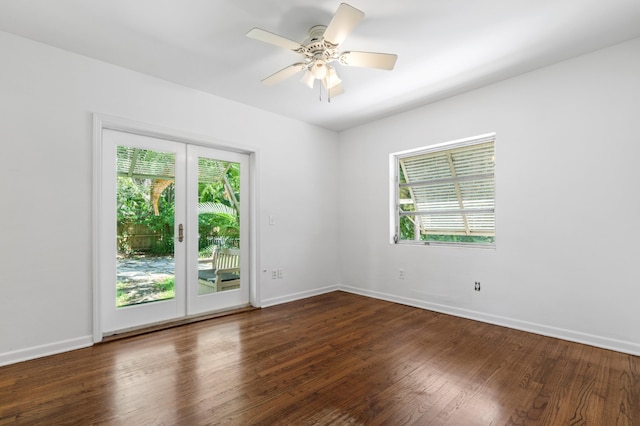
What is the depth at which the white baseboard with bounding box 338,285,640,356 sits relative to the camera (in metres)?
2.68

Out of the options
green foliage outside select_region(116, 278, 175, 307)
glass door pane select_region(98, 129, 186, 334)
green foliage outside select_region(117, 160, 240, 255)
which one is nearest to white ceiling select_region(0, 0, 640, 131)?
glass door pane select_region(98, 129, 186, 334)

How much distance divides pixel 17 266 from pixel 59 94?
1.53 meters

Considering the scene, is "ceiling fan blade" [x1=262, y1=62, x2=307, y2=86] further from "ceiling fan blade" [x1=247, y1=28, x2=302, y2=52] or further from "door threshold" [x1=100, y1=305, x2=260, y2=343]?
"door threshold" [x1=100, y1=305, x2=260, y2=343]

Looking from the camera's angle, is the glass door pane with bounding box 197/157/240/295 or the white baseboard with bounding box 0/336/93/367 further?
the glass door pane with bounding box 197/157/240/295

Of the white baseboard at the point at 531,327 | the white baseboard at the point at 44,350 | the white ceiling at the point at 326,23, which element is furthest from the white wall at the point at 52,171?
the white baseboard at the point at 531,327

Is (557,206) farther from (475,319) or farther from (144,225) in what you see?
(144,225)

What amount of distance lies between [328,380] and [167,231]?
242 centimetres

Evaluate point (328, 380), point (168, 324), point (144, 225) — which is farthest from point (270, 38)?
point (168, 324)

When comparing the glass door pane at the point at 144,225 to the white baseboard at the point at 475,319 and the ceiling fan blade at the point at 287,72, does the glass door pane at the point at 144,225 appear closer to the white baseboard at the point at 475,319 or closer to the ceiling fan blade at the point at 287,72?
the white baseboard at the point at 475,319

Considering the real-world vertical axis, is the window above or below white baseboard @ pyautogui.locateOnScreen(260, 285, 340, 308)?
above

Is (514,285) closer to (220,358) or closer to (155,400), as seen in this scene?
(220,358)

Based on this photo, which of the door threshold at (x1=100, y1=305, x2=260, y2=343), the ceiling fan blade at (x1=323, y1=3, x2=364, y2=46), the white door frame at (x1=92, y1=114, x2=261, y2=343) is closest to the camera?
the ceiling fan blade at (x1=323, y1=3, x2=364, y2=46)

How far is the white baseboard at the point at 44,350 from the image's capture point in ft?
8.14

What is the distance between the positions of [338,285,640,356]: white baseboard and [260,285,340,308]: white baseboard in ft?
2.91
